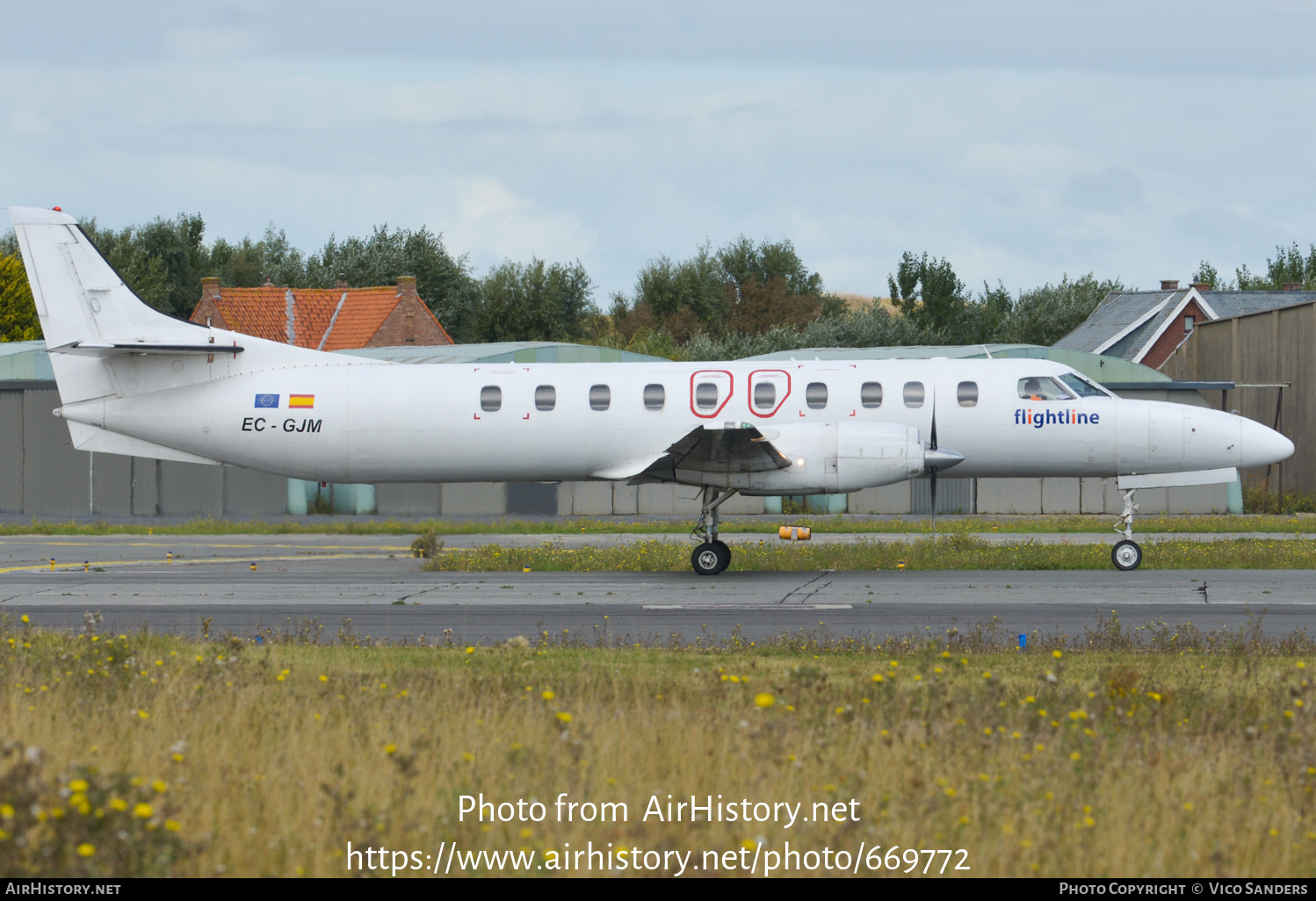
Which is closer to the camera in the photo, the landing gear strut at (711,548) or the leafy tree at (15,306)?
the landing gear strut at (711,548)

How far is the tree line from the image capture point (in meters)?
76.0

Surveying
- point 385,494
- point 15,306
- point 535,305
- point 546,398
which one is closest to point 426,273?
point 535,305

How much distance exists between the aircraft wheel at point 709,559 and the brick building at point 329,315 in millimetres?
41476

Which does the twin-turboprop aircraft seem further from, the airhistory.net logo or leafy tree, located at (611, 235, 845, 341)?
leafy tree, located at (611, 235, 845, 341)

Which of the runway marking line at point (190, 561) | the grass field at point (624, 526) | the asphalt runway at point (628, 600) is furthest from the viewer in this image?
the grass field at point (624, 526)

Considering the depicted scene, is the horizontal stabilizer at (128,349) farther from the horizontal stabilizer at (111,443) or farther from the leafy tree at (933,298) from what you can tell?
the leafy tree at (933,298)

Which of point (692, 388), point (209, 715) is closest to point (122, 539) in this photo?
point (692, 388)

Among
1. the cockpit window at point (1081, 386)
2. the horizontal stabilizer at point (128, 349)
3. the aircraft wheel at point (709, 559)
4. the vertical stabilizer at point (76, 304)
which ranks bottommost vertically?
the aircraft wheel at point (709, 559)

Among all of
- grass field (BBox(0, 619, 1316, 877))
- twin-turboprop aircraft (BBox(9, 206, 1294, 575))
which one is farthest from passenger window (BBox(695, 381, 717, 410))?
grass field (BBox(0, 619, 1316, 877))

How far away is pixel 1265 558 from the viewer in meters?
22.3

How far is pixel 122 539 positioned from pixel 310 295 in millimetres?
34988

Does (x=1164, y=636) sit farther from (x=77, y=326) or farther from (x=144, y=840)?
(x=77, y=326)

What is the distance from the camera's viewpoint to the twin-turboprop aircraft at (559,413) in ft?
71.4

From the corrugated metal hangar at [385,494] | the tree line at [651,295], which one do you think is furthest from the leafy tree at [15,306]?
the corrugated metal hangar at [385,494]
